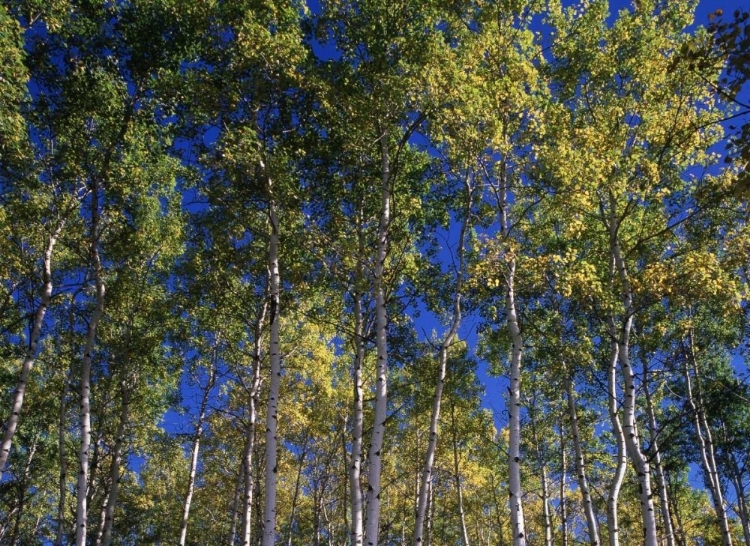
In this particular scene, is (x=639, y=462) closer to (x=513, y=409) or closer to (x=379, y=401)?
(x=513, y=409)

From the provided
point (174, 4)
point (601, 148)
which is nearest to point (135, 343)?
point (174, 4)

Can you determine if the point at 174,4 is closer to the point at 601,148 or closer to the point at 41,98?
the point at 41,98

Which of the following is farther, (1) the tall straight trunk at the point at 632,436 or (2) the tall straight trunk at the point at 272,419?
(2) the tall straight trunk at the point at 272,419

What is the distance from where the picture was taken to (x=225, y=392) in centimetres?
2166

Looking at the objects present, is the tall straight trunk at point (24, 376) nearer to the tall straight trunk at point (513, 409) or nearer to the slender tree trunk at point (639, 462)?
the tall straight trunk at point (513, 409)

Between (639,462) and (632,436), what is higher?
(632,436)

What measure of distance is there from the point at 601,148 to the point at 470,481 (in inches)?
741

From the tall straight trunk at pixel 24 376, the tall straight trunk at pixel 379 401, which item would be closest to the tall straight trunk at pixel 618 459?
the tall straight trunk at pixel 379 401

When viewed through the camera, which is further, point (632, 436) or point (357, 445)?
point (357, 445)

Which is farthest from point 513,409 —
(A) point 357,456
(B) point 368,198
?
(B) point 368,198

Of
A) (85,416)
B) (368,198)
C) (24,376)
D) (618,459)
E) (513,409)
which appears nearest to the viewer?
(513,409)

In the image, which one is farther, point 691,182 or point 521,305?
point 521,305

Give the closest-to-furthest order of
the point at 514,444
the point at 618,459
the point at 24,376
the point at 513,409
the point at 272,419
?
1. the point at 514,444
2. the point at 272,419
3. the point at 513,409
4. the point at 618,459
5. the point at 24,376

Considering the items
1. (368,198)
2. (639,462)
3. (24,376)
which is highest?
(368,198)
